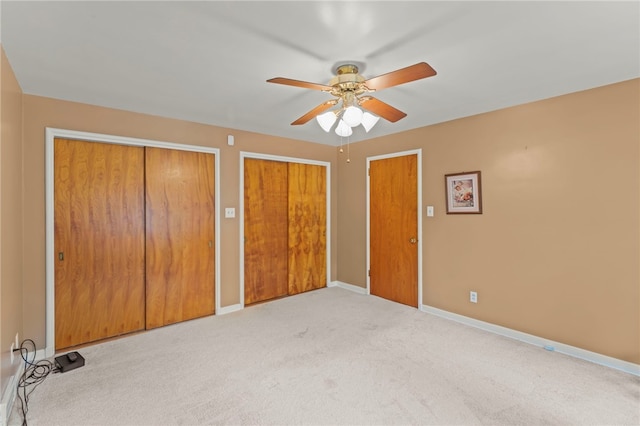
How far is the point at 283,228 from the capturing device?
4293 millimetres

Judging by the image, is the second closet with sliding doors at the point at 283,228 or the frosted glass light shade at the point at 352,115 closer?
the frosted glass light shade at the point at 352,115

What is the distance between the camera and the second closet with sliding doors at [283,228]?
13.0 ft

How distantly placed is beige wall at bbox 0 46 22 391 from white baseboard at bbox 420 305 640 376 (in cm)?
380

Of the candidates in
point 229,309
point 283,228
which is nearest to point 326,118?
point 283,228

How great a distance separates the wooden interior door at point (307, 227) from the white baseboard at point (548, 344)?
181 cm

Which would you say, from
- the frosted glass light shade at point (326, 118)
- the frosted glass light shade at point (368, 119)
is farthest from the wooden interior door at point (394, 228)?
the frosted glass light shade at point (326, 118)

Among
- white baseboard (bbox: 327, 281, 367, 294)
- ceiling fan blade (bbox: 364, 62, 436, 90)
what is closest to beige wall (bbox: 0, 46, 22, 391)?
ceiling fan blade (bbox: 364, 62, 436, 90)

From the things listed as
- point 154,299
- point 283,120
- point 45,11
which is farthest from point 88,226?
point 283,120

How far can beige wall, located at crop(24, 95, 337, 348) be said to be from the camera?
2539 mm

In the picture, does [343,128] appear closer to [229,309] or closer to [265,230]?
[265,230]

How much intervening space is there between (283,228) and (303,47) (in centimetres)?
274

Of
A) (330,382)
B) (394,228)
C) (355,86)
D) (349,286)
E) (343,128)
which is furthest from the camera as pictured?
(349,286)

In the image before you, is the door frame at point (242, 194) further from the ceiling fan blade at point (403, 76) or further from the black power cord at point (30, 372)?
the ceiling fan blade at point (403, 76)

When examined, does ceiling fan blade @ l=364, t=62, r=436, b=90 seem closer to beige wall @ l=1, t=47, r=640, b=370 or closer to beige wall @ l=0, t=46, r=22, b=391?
beige wall @ l=1, t=47, r=640, b=370
